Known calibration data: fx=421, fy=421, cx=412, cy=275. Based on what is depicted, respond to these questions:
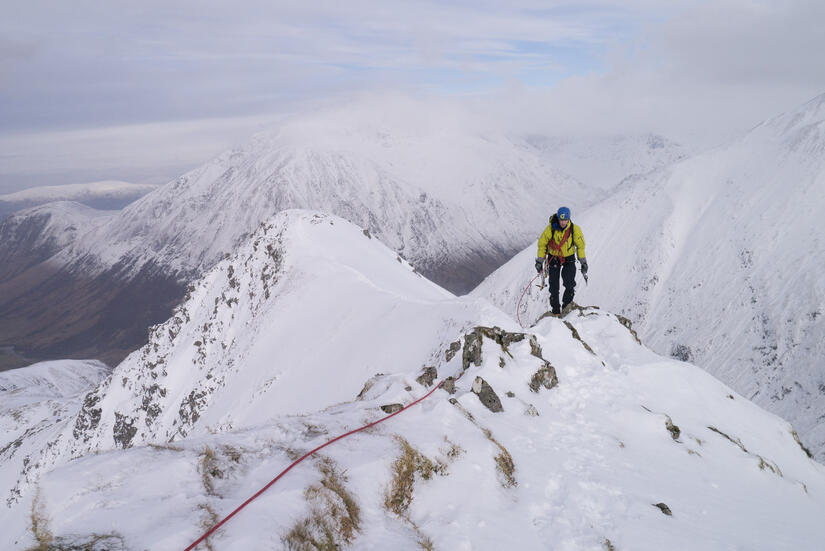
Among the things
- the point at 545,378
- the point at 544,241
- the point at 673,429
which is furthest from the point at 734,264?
the point at 545,378

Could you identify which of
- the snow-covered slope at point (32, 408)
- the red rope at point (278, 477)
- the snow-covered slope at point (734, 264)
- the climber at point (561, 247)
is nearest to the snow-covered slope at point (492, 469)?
the red rope at point (278, 477)

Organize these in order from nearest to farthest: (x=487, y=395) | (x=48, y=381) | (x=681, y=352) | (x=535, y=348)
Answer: (x=487, y=395) < (x=535, y=348) < (x=681, y=352) < (x=48, y=381)

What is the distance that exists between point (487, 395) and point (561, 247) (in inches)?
375

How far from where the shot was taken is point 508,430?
11.7 m

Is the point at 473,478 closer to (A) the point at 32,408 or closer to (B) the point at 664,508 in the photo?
(B) the point at 664,508

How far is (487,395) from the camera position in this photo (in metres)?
12.8

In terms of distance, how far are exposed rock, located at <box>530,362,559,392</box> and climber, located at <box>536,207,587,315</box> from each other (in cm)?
519

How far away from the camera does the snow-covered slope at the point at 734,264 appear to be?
71250 millimetres

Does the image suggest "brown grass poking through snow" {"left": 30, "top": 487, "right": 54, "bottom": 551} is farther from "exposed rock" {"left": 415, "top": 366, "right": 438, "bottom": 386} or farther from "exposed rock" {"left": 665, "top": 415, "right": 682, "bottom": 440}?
"exposed rock" {"left": 665, "top": 415, "right": 682, "bottom": 440}

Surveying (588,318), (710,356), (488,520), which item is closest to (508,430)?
(488,520)

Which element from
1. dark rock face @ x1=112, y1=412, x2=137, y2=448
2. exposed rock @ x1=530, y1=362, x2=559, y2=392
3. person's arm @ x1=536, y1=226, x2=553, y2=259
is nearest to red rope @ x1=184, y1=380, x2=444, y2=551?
exposed rock @ x1=530, y1=362, x2=559, y2=392

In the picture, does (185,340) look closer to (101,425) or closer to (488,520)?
(101,425)

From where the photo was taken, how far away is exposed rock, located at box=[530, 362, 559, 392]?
48.7ft

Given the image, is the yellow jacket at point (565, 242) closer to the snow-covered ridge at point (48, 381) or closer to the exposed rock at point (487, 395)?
the exposed rock at point (487, 395)
